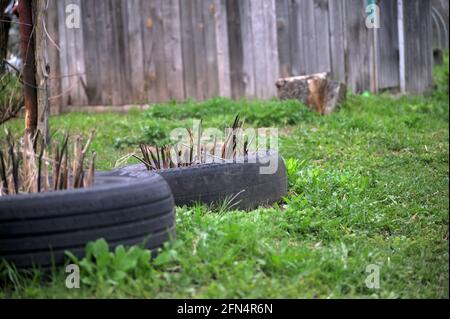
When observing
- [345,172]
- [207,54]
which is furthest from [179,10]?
[345,172]

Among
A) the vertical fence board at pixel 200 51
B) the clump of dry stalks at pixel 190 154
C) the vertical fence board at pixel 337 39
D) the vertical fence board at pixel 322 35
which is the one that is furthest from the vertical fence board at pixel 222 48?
the clump of dry stalks at pixel 190 154

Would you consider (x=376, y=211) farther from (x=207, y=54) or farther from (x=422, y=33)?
(x=422, y=33)

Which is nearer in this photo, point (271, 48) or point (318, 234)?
point (318, 234)

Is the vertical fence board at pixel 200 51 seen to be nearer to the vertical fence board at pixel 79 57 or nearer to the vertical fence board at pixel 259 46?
the vertical fence board at pixel 259 46

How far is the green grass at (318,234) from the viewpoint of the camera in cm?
359

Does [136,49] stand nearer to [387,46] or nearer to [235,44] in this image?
[235,44]

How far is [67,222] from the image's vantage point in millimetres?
3584

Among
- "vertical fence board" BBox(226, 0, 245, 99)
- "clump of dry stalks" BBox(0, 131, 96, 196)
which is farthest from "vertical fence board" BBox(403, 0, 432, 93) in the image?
"clump of dry stalks" BBox(0, 131, 96, 196)

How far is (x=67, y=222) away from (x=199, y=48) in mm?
7452

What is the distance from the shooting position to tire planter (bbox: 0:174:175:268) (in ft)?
11.7

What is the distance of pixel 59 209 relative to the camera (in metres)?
3.57

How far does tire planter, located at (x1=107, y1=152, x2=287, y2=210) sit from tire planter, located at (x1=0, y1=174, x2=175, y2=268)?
121 cm

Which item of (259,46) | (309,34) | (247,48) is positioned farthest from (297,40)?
A: (247,48)

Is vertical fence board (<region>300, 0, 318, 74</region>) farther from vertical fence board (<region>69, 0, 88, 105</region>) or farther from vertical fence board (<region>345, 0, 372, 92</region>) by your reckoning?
vertical fence board (<region>69, 0, 88, 105</region>)
